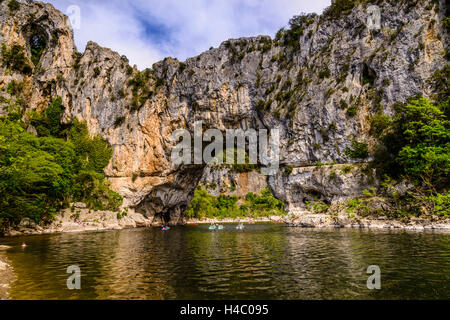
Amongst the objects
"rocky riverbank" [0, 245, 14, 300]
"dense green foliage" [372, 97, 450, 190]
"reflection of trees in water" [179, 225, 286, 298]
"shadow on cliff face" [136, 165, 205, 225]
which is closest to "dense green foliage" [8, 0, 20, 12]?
"shadow on cliff face" [136, 165, 205, 225]

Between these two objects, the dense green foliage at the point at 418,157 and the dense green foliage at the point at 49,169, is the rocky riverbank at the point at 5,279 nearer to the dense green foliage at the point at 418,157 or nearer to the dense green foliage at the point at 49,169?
the dense green foliage at the point at 49,169

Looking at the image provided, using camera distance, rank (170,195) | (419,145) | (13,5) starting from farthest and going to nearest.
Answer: (170,195)
(13,5)
(419,145)

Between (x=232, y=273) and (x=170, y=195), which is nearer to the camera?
(x=232, y=273)

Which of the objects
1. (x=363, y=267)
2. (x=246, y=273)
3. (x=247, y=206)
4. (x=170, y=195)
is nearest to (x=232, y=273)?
(x=246, y=273)

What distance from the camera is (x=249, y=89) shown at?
42.5m

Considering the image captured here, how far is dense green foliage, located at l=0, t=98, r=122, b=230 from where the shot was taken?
2328 centimetres

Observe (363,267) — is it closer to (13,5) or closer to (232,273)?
(232,273)

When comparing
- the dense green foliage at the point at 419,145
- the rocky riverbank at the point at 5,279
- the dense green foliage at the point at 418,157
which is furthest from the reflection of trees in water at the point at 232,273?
the dense green foliage at the point at 419,145

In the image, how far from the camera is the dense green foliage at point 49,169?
23.3 meters

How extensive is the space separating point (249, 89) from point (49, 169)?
93.1 ft

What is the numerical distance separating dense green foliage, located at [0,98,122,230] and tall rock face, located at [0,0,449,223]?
234 centimetres

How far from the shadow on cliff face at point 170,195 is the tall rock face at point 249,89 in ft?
0.83

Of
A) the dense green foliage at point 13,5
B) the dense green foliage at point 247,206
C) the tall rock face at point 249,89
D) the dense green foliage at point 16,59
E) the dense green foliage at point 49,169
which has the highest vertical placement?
the dense green foliage at point 13,5
